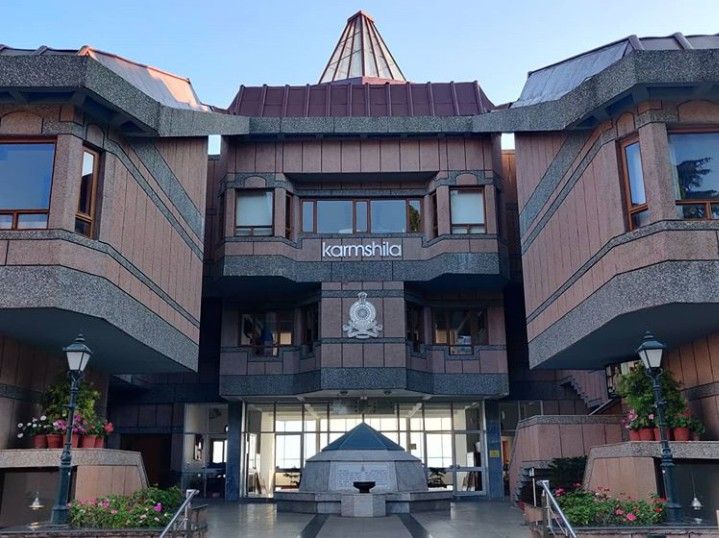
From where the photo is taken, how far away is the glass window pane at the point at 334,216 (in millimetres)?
27578

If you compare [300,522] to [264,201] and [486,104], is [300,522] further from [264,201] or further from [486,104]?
[486,104]

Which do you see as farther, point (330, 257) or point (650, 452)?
point (330, 257)

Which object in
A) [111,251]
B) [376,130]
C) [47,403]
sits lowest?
[47,403]

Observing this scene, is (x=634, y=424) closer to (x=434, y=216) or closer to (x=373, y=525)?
(x=373, y=525)

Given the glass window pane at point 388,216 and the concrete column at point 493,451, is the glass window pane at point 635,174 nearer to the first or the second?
the glass window pane at point 388,216

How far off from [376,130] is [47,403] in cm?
1502

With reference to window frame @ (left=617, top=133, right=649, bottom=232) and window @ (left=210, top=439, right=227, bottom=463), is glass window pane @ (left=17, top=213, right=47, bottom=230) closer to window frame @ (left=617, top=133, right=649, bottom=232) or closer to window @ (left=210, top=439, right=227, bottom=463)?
window frame @ (left=617, top=133, right=649, bottom=232)

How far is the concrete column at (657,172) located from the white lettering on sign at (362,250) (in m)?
13.1

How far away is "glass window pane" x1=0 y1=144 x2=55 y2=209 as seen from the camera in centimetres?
1427

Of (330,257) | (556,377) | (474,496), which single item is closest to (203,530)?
(330,257)

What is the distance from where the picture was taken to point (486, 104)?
2898 centimetres

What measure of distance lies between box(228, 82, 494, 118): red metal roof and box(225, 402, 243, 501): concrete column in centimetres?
1170

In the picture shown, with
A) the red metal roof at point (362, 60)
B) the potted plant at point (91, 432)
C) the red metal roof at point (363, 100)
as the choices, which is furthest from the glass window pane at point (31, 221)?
the red metal roof at point (362, 60)

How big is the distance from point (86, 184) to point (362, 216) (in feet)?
45.6
